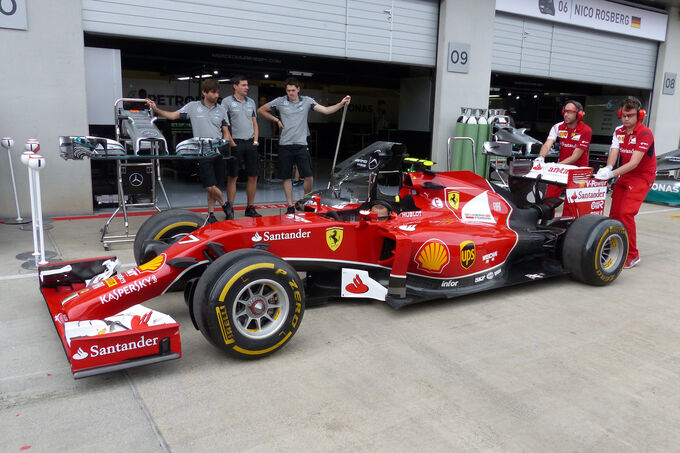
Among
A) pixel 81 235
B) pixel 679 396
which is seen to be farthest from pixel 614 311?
pixel 81 235

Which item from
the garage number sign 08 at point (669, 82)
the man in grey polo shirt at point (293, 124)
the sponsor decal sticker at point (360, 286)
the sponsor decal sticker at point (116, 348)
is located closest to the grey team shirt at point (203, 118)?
the man in grey polo shirt at point (293, 124)

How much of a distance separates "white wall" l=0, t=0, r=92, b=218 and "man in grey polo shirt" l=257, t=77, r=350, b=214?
7.95 feet

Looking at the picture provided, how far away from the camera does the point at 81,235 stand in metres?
6.16

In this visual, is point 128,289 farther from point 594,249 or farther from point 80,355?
point 594,249

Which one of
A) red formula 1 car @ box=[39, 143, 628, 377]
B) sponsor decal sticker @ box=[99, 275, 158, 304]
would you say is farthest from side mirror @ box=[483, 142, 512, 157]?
sponsor decal sticker @ box=[99, 275, 158, 304]

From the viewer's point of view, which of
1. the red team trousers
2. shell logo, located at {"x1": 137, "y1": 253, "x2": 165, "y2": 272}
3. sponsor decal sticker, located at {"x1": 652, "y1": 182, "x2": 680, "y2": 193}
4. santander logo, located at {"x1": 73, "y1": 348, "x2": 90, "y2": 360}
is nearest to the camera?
santander logo, located at {"x1": 73, "y1": 348, "x2": 90, "y2": 360}

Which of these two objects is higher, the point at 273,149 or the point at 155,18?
the point at 155,18

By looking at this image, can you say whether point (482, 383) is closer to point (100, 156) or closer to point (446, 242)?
point (446, 242)

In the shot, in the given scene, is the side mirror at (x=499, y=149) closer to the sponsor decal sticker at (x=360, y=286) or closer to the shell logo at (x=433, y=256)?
the shell logo at (x=433, y=256)

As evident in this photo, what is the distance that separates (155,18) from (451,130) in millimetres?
5528

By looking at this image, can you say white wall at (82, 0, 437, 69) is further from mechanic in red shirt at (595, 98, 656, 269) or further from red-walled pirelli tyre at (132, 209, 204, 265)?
mechanic in red shirt at (595, 98, 656, 269)

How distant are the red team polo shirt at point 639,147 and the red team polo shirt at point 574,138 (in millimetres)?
445

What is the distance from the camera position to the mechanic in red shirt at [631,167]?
5.45m

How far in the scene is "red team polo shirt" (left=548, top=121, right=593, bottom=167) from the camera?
6250mm
